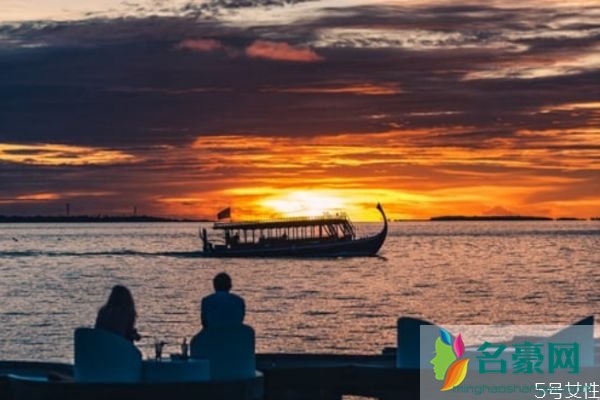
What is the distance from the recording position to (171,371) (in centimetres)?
1554

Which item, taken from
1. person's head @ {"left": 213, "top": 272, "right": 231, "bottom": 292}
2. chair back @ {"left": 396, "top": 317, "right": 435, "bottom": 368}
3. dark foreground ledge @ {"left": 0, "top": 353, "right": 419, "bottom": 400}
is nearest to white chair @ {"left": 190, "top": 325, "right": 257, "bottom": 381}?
person's head @ {"left": 213, "top": 272, "right": 231, "bottom": 292}

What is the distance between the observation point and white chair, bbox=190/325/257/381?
1585 cm

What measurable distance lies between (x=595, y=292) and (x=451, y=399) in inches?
2661

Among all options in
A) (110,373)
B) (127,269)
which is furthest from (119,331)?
(127,269)

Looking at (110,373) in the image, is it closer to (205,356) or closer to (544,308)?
(205,356)

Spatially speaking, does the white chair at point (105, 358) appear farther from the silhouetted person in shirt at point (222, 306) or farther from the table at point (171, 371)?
the silhouetted person in shirt at point (222, 306)

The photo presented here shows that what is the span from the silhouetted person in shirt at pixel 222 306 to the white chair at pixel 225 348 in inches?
12.9

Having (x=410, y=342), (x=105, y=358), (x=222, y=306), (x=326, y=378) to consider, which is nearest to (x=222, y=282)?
(x=222, y=306)

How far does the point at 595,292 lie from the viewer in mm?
82438

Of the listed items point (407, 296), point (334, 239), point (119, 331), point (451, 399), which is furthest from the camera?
point (334, 239)

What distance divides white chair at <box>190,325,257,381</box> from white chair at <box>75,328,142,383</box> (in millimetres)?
855

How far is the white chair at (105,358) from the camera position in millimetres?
15219

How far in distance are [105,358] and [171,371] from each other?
81 centimetres

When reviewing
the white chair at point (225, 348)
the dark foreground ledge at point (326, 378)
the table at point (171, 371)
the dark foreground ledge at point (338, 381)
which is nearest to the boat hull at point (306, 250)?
the dark foreground ledge at point (326, 378)
